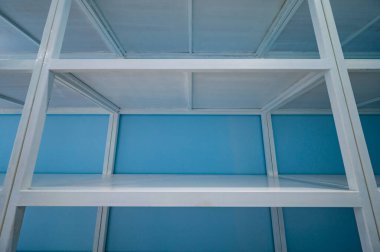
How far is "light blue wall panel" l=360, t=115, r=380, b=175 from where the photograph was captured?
1.00 meters

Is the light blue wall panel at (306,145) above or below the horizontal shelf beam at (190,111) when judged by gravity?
below

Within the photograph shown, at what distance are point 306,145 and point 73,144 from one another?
1318mm

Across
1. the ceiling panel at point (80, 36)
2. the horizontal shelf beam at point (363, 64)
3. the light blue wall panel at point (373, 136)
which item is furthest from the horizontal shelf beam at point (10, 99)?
the light blue wall panel at point (373, 136)

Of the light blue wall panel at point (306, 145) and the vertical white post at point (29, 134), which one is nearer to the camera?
the vertical white post at point (29, 134)

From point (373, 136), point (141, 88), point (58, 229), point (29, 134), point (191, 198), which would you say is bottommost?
point (58, 229)

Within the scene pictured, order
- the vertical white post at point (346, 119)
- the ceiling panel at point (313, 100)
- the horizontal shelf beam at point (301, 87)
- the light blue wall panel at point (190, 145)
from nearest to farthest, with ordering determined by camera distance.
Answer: the vertical white post at point (346, 119)
the horizontal shelf beam at point (301, 87)
the ceiling panel at point (313, 100)
the light blue wall panel at point (190, 145)

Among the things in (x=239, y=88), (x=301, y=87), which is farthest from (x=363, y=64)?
(x=239, y=88)

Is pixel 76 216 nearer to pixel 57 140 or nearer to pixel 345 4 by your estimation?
pixel 57 140

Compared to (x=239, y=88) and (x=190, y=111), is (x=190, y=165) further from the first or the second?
(x=239, y=88)

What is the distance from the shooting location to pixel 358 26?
2.44ft

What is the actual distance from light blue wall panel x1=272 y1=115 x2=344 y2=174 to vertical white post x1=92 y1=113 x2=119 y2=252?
898 millimetres

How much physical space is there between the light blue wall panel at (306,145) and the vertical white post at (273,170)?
6 cm

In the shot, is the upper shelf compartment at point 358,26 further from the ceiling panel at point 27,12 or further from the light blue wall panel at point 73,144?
the light blue wall panel at point 73,144

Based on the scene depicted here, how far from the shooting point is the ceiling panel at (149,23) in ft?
2.14
